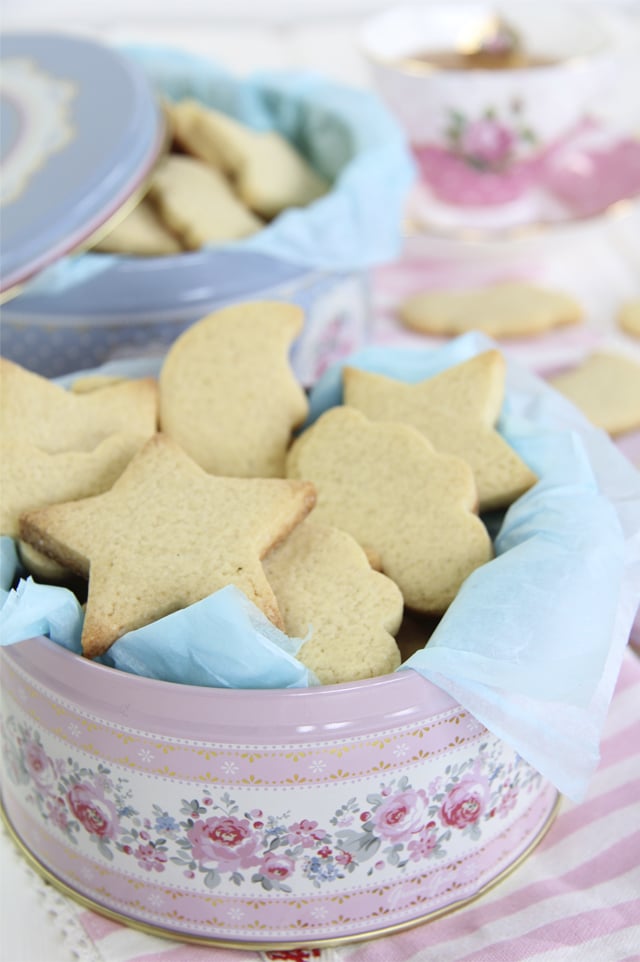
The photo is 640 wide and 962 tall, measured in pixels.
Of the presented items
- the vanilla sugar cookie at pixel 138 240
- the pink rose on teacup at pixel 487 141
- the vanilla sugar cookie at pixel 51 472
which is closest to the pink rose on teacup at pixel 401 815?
the vanilla sugar cookie at pixel 51 472

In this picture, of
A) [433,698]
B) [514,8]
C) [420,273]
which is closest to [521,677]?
[433,698]

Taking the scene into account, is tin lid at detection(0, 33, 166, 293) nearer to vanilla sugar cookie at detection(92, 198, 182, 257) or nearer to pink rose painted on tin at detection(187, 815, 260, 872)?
vanilla sugar cookie at detection(92, 198, 182, 257)

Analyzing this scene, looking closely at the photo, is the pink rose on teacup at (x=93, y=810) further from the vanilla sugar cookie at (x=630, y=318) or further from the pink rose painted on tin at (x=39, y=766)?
the vanilla sugar cookie at (x=630, y=318)

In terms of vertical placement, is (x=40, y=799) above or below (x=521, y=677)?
below

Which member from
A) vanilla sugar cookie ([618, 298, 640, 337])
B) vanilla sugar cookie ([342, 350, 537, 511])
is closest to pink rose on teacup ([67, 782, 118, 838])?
vanilla sugar cookie ([342, 350, 537, 511])

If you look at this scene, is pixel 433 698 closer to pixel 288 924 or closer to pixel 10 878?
pixel 288 924
